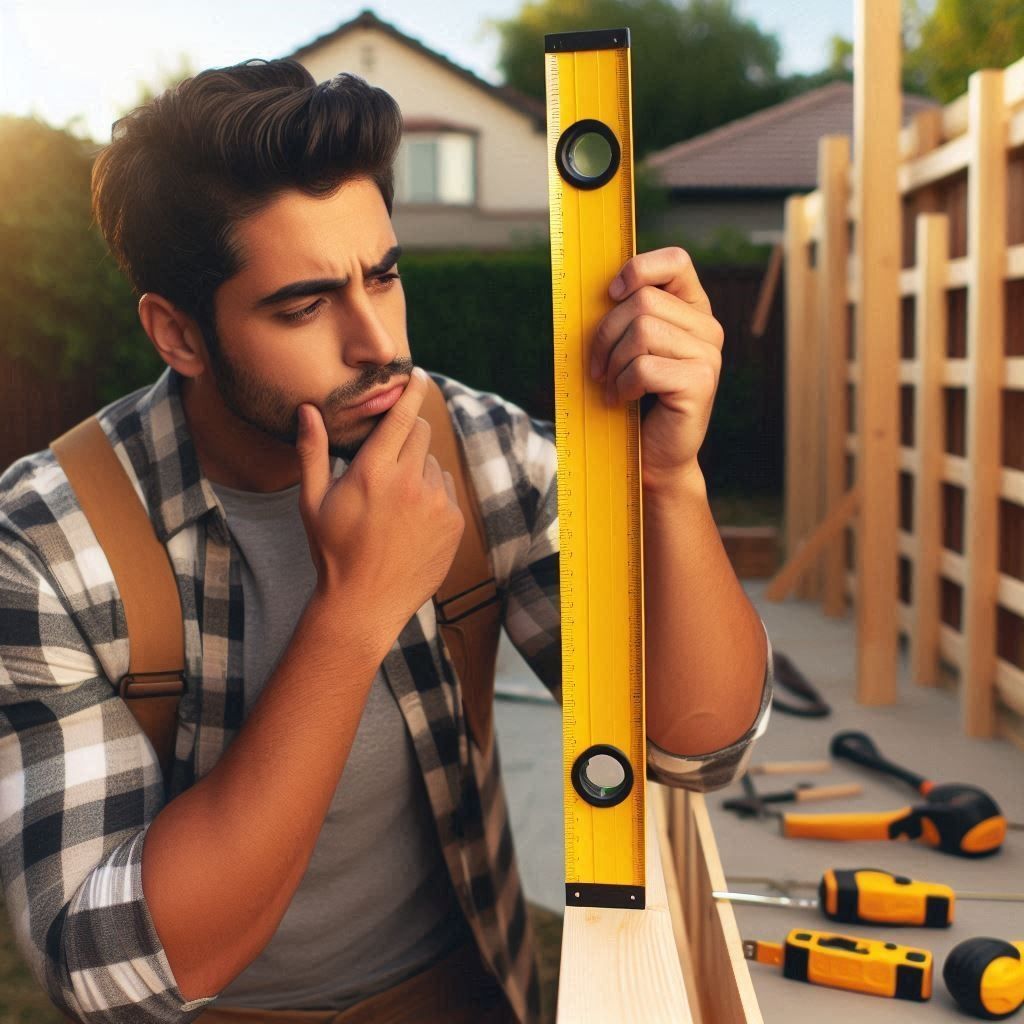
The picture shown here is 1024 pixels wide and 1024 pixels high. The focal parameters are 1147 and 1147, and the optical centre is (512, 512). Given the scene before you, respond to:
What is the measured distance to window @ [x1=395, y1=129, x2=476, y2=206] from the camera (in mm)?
21250

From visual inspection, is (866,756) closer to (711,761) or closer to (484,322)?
(711,761)

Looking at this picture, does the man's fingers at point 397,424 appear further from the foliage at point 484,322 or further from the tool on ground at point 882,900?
the foliage at point 484,322

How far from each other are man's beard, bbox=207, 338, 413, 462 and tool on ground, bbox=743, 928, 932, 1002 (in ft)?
3.31

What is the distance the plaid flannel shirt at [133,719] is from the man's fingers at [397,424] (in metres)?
0.23

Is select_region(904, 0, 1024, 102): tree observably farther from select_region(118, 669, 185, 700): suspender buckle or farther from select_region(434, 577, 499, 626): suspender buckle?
select_region(118, 669, 185, 700): suspender buckle

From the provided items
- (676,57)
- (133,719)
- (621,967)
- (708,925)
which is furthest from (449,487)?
(676,57)

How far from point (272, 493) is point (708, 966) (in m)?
1.00

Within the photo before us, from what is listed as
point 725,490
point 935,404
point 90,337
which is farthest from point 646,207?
point 935,404

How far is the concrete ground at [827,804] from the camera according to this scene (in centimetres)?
178

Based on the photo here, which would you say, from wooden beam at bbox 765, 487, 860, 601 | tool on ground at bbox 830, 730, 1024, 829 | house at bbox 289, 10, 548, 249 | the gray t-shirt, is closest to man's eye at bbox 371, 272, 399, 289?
the gray t-shirt

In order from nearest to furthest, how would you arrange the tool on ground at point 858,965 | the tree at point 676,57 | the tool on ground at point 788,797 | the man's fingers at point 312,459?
the man's fingers at point 312,459 → the tool on ground at point 858,965 → the tool on ground at point 788,797 → the tree at point 676,57

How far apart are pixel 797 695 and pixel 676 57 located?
147 feet

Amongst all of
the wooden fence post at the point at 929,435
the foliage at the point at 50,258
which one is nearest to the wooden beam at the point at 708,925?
the wooden fence post at the point at 929,435

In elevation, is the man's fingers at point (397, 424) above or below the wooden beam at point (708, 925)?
above
